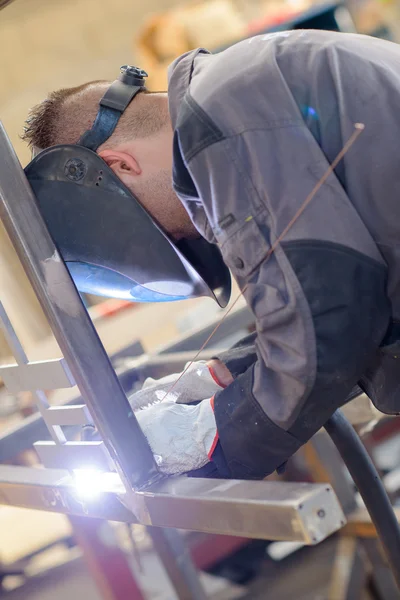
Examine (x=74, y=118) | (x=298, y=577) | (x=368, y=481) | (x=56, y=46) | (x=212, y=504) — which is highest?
(x=56, y=46)

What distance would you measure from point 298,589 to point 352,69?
7.43 ft

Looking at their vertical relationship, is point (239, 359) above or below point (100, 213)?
below

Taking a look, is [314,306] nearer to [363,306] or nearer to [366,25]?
[363,306]

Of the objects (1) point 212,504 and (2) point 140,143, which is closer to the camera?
(1) point 212,504

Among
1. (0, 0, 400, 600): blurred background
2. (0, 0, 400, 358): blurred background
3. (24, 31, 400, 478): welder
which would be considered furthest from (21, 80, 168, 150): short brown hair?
(0, 0, 400, 358): blurred background

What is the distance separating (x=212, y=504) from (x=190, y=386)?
458mm

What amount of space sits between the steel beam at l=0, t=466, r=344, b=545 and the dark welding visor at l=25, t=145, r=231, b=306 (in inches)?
14.4

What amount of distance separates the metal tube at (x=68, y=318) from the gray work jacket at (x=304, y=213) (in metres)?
0.17

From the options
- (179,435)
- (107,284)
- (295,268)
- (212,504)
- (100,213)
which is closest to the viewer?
(212,504)

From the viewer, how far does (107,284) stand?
1307 mm

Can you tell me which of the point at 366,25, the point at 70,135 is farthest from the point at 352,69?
the point at 366,25

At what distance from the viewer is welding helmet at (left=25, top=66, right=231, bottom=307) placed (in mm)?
1173

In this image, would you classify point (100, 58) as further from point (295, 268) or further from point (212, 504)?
point (212, 504)

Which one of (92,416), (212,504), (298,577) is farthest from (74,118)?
(298,577)
